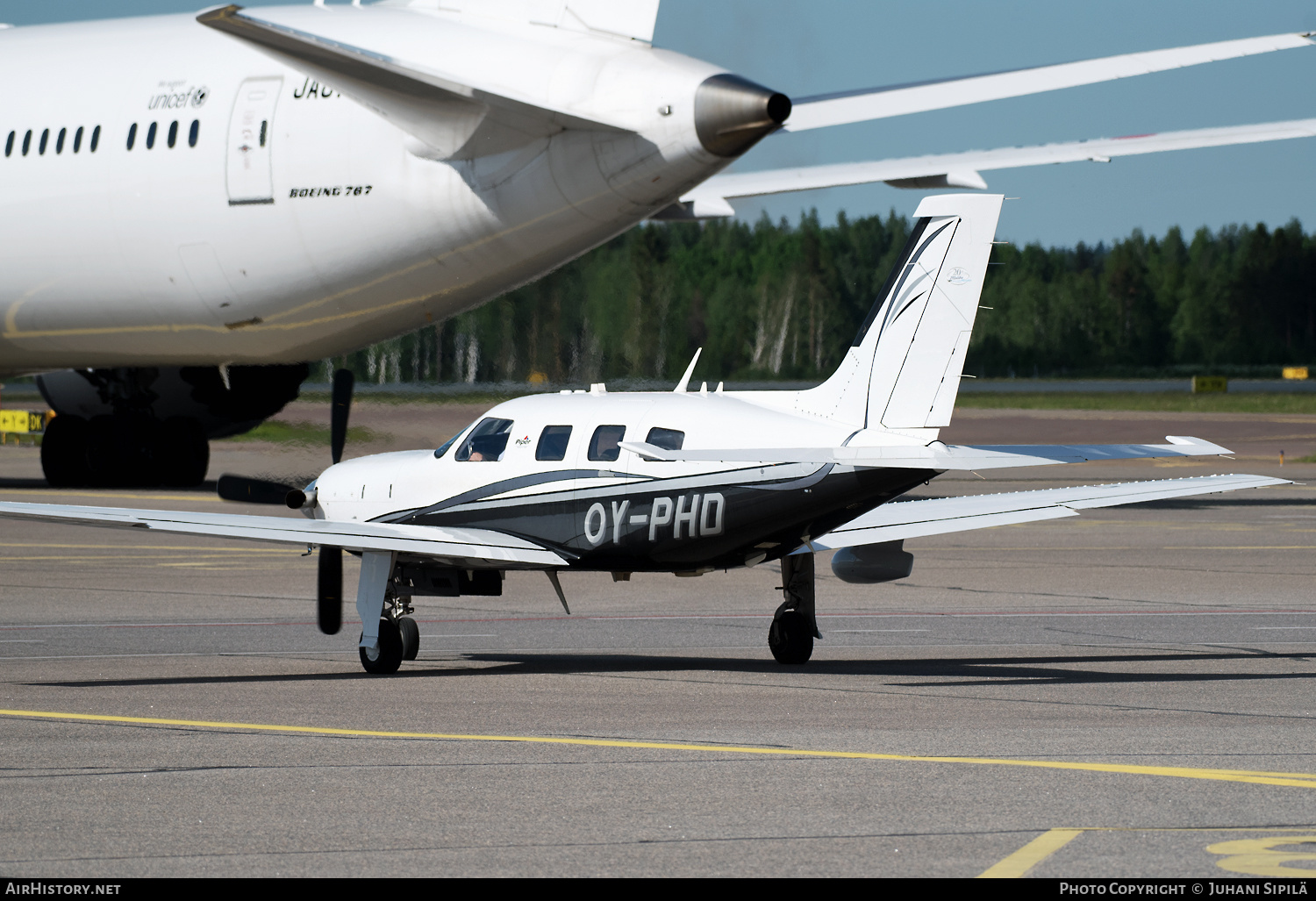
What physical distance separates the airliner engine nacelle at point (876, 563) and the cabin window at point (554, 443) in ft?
9.31

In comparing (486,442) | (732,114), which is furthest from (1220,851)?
(732,114)

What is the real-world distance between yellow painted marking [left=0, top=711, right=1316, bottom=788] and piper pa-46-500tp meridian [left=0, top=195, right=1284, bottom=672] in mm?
2574

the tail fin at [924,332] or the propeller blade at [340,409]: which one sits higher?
the tail fin at [924,332]

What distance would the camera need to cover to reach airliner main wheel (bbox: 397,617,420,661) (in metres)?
17.9

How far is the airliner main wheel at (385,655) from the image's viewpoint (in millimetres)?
17406

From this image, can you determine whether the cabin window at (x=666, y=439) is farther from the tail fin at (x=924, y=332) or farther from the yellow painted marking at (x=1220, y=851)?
the yellow painted marking at (x=1220, y=851)

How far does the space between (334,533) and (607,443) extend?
2.69 meters

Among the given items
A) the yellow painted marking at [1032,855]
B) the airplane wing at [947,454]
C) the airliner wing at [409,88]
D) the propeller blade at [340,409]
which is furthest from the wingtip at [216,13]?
the yellow painted marking at [1032,855]

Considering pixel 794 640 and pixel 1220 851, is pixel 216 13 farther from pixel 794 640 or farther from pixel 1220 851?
pixel 1220 851

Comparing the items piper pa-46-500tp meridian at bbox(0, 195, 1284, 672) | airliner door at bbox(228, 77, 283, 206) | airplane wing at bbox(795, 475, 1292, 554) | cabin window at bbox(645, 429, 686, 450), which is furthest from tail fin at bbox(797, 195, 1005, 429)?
airliner door at bbox(228, 77, 283, 206)

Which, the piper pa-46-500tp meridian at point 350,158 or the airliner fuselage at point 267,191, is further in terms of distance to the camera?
the airliner fuselage at point 267,191

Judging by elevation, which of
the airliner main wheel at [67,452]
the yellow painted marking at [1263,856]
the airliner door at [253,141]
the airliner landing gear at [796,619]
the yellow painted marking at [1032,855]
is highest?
the airliner door at [253,141]

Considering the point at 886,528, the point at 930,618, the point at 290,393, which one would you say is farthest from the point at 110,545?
the point at 886,528
